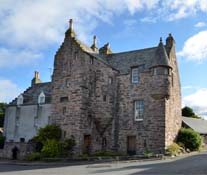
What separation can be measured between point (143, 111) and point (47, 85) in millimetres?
19380

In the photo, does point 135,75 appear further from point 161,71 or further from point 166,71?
point 166,71

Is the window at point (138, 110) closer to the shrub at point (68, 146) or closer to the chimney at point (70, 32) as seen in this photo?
the shrub at point (68, 146)

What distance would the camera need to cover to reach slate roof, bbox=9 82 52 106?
43719mm

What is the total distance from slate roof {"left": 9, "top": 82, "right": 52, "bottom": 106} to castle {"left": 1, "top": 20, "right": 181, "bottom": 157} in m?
9.64

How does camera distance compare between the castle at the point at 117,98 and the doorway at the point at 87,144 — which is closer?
the castle at the point at 117,98

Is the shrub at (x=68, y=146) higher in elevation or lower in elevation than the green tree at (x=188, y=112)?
lower

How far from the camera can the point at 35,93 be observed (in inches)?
1821

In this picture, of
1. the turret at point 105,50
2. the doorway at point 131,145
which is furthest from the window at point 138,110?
the turret at point 105,50

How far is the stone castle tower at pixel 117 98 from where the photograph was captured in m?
31.1

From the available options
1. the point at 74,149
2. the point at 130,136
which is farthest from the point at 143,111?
the point at 74,149

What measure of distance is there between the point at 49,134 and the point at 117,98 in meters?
8.16

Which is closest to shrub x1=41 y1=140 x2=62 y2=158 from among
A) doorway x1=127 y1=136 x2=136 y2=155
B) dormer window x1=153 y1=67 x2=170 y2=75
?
doorway x1=127 y1=136 x2=136 y2=155

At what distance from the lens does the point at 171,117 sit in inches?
1286

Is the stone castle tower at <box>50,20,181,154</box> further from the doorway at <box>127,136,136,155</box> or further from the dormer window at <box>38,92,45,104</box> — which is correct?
the dormer window at <box>38,92,45,104</box>
